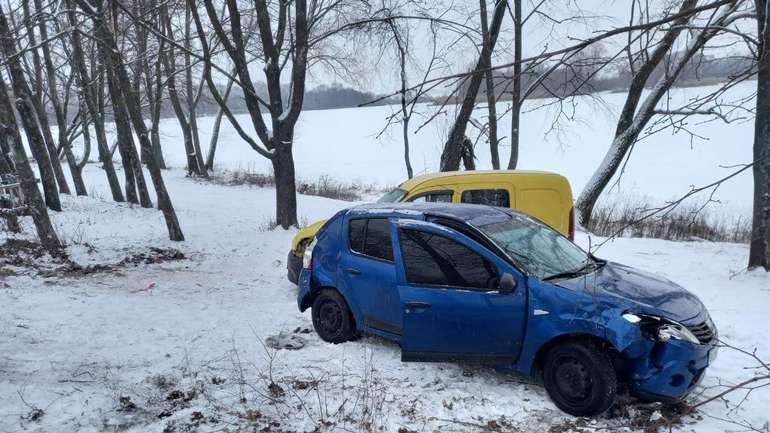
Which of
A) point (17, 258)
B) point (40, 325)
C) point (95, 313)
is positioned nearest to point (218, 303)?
point (95, 313)

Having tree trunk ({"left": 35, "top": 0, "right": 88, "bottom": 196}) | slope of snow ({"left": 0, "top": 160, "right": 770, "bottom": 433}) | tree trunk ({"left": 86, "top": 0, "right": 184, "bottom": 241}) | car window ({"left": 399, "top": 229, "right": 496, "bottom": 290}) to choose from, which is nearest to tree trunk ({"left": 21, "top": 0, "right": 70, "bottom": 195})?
tree trunk ({"left": 35, "top": 0, "right": 88, "bottom": 196})

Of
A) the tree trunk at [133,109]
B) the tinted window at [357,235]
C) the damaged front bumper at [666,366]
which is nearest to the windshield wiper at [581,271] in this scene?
the damaged front bumper at [666,366]

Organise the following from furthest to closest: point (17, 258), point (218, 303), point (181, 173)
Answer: point (181, 173) < point (17, 258) < point (218, 303)

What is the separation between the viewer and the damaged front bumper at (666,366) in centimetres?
365

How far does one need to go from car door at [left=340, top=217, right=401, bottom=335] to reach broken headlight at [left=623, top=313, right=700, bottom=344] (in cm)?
211

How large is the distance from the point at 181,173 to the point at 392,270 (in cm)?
2814

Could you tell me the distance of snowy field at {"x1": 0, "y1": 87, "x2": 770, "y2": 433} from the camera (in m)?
3.86

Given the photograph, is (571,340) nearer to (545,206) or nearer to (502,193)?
(502,193)

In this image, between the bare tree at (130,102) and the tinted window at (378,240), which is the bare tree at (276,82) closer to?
the bare tree at (130,102)

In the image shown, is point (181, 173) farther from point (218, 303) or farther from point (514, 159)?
point (218, 303)

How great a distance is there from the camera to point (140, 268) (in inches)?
341

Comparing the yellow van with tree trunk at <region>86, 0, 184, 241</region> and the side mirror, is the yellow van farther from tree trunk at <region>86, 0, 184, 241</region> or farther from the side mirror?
tree trunk at <region>86, 0, 184, 241</region>

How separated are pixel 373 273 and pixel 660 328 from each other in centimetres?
259

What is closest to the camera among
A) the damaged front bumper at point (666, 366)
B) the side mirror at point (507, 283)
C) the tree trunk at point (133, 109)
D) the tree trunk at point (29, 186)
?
the damaged front bumper at point (666, 366)
